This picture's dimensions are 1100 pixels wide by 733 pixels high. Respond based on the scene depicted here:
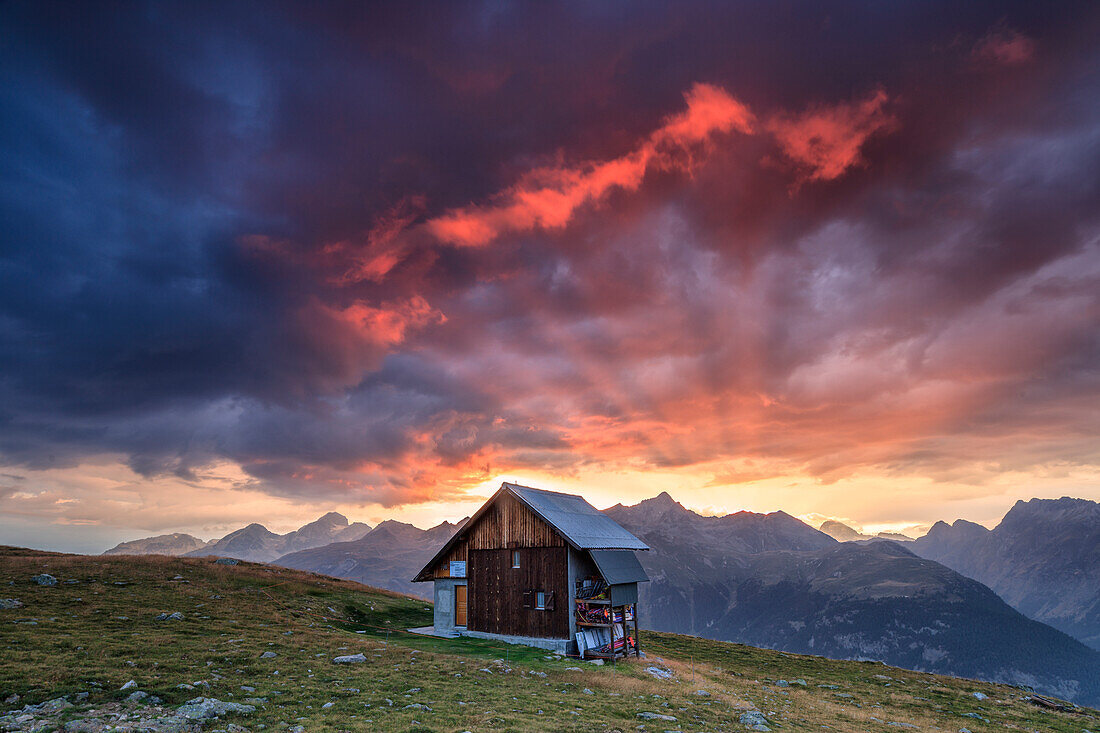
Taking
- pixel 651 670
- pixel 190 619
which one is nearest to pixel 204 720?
pixel 190 619

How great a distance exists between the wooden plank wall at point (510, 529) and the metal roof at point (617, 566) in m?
3.37

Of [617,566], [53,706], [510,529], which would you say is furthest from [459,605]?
[53,706]

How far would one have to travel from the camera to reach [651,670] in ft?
123

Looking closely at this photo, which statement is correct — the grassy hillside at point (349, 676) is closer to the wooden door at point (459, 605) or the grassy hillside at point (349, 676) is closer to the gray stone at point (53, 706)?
the gray stone at point (53, 706)

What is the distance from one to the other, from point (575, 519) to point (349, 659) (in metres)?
23.0

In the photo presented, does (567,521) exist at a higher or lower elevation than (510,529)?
higher

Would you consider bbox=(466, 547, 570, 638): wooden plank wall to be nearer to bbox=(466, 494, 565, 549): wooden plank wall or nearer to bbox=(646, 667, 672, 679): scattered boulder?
bbox=(466, 494, 565, 549): wooden plank wall

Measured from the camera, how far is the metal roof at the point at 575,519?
4425cm

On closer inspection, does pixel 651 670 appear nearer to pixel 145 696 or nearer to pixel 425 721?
pixel 425 721

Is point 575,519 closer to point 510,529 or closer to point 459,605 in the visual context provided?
point 510,529

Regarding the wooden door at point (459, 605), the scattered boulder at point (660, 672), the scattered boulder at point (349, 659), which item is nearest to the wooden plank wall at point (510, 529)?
the wooden door at point (459, 605)

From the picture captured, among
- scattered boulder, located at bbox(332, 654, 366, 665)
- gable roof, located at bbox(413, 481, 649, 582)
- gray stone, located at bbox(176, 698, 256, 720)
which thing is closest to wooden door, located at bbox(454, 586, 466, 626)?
gable roof, located at bbox(413, 481, 649, 582)

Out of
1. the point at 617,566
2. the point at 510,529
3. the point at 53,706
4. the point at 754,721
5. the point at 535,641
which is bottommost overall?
the point at 535,641

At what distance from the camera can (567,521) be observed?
4675 cm
